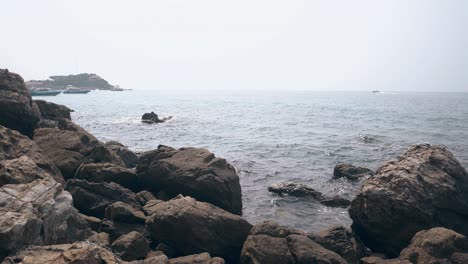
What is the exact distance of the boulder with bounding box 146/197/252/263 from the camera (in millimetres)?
10617

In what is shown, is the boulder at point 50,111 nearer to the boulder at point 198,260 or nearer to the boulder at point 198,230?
the boulder at point 198,230

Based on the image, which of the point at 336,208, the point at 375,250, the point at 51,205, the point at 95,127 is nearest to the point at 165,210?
the point at 51,205

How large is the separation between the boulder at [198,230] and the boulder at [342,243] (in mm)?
2324

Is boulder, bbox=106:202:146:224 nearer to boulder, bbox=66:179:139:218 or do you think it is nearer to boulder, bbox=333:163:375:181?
boulder, bbox=66:179:139:218

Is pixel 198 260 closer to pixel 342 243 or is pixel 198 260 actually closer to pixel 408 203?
pixel 342 243

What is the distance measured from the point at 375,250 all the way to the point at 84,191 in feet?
32.7

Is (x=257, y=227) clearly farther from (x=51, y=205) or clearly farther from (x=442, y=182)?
(x=442, y=182)

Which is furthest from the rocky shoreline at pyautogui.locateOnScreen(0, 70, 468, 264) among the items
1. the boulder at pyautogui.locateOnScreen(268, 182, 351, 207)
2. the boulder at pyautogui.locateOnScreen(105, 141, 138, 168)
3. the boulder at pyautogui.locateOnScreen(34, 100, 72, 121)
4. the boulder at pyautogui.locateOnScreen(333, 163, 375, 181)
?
the boulder at pyautogui.locateOnScreen(34, 100, 72, 121)

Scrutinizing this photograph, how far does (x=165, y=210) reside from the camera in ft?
36.7

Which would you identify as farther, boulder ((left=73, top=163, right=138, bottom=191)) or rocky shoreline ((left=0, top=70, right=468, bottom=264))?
boulder ((left=73, top=163, right=138, bottom=191))

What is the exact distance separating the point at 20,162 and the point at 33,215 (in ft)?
11.7

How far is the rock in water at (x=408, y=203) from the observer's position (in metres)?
12.0

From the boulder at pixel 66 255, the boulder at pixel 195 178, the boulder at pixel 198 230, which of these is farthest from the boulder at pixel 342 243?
the boulder at pixel 66 255

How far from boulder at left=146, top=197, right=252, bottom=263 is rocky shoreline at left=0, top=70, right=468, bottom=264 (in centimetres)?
3
